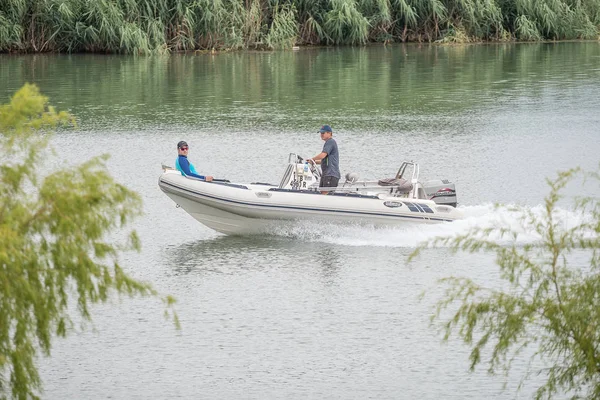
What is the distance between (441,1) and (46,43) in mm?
13716

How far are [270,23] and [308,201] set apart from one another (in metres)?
28.0

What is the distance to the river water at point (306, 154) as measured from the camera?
12.4 metres

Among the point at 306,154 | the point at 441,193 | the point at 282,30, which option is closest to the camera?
the point at 441,193

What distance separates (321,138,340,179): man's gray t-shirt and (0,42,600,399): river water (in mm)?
785

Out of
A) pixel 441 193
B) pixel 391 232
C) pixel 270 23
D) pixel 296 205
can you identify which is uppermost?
pixel 270 23

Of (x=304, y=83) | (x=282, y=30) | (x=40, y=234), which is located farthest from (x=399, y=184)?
(x=282, y=30)

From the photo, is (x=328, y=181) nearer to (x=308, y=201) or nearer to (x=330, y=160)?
(x=330, y=160)

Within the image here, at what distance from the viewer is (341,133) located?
26797 mm

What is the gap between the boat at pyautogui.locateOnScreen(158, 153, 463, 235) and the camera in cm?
1691

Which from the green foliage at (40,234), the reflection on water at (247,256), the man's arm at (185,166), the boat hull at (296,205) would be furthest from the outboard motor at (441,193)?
the green foliage at (40,234)

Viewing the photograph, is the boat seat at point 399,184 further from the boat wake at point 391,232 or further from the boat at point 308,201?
the boat wake at point 391,232

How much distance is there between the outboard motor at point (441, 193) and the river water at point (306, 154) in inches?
18.8

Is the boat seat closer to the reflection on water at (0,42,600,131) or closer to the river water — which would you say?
the river water

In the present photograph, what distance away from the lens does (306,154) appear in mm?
24125
